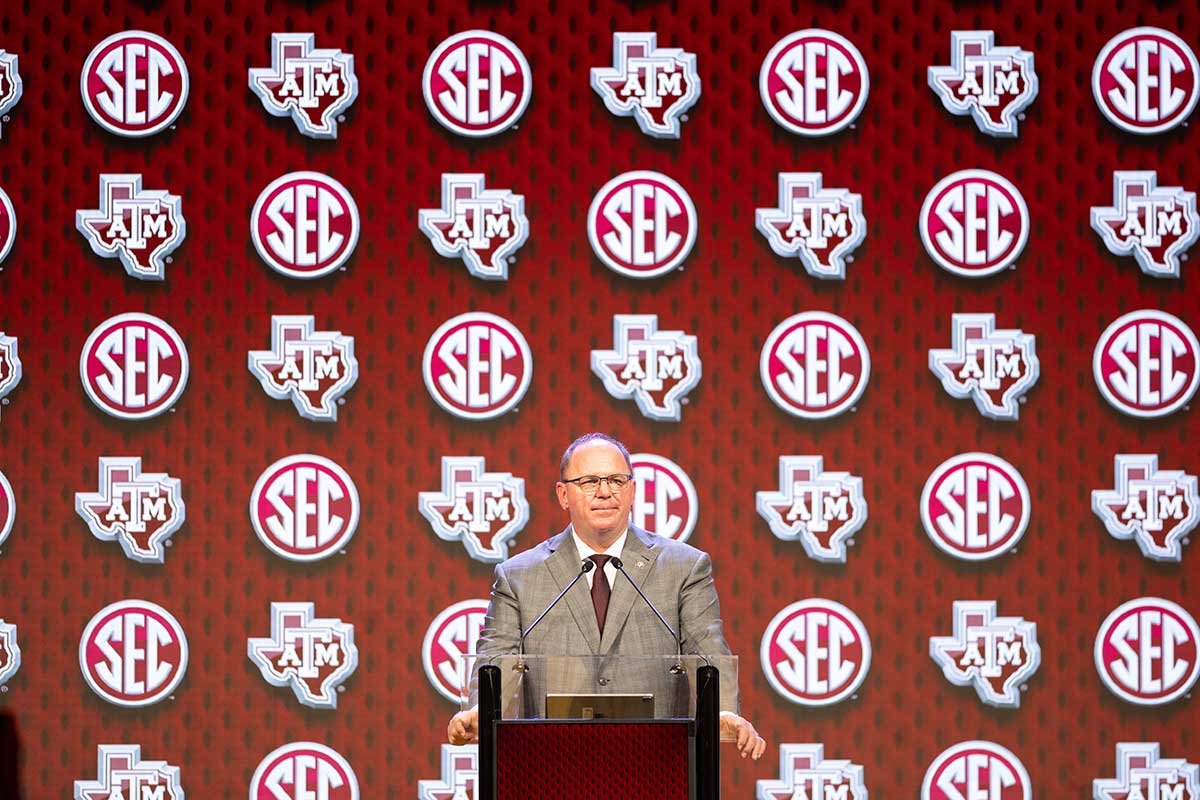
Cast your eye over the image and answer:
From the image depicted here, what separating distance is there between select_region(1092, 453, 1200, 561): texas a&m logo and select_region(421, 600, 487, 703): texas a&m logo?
6.31ft

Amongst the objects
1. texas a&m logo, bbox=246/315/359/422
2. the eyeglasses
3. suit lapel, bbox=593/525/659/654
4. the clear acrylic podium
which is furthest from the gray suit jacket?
texas a&m logo, bbox=246/315/359/422

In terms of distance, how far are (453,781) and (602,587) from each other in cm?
149

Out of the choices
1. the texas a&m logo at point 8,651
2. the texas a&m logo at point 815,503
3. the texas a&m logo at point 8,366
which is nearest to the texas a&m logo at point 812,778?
the texas a&m logo at point 815,503

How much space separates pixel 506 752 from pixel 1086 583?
2.63m

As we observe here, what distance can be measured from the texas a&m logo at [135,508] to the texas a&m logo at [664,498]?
1.41 meters

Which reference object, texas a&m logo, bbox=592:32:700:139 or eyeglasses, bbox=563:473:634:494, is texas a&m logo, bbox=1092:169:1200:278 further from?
eyeglasses, bbox=563:473:634:494

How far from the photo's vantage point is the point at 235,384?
4.37 meters

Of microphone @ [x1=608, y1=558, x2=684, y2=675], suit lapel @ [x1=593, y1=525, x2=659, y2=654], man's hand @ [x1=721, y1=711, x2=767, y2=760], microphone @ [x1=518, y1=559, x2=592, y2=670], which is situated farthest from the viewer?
suit lapel @ [x1=593, y1=525, x2=659, y2=654]

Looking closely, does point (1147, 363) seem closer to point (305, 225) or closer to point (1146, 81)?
point (1146, 81)

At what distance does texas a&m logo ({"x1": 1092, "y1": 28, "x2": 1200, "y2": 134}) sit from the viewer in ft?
14.3

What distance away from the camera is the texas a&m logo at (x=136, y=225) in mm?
4367

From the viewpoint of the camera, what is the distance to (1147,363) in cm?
434

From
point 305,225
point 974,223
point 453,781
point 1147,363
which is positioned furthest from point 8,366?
point 1147,363

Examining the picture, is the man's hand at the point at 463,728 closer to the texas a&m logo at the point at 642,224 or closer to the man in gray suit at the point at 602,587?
the man in gray suit at the point at 602,587
